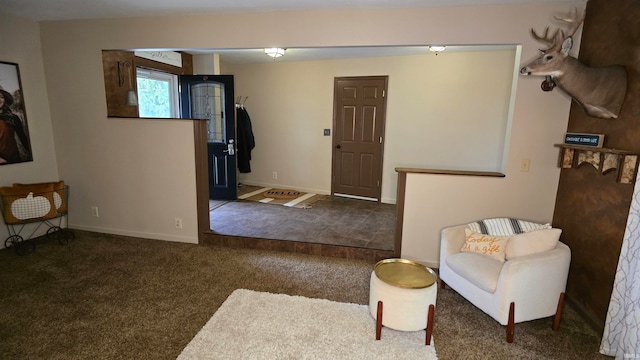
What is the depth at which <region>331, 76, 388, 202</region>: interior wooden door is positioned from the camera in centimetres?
503

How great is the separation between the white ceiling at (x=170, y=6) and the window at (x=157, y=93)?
4.10 ft

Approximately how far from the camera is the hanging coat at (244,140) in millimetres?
5602

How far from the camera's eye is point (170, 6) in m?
2.88

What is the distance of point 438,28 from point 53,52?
13.5 ft

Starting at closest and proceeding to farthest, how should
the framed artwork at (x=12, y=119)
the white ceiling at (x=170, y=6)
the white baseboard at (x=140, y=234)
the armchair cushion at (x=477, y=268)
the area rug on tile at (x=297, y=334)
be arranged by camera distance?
the area rug on tile at (x=297, y=334)
the armchair cushion at (x=477, y=268)
the white ceiling at (x=170, y=6)
the framed artwork at (x=12, y=119)
the white baseboard at (x=140, y=234)

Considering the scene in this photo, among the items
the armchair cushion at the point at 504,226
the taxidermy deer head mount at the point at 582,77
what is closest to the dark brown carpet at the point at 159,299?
the armchair cushion at the point at 504,226

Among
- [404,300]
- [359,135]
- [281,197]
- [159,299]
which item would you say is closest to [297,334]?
[404,300]

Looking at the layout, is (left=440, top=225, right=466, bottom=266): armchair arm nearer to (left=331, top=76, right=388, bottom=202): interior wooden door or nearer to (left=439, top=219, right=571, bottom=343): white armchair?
(left=439, top=219, right=571, bottom=343): white armchair

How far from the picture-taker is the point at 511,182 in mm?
2850

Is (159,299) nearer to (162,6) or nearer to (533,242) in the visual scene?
(162,6)

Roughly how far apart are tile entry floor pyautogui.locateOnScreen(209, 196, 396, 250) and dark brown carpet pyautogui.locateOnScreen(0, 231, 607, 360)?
0.30 metres

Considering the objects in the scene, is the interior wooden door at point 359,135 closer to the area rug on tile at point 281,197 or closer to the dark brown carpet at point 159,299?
the area rug on tile at point 281,197

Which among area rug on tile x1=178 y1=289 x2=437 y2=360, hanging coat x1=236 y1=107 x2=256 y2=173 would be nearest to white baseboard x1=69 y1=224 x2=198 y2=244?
area rug on tile x1=178 y1=289 x2=437 y2=360

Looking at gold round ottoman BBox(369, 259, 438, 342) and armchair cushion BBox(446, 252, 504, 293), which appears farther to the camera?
armchair cushion BBox(446, 252, 504, 293)
